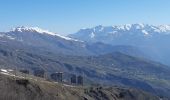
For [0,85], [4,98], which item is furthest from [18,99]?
[0,85]

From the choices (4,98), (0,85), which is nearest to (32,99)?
(0,85)

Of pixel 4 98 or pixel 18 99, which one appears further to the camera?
pixel 18 99

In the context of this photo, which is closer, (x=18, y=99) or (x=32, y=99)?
(x=18, y=99)

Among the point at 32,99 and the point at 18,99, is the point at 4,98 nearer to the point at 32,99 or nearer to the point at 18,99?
the point at 18,99

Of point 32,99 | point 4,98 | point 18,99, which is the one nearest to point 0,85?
point 32,99

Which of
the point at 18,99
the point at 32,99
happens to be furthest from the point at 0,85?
the point at 18,99

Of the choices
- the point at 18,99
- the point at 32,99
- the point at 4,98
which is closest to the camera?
the point at 4,98

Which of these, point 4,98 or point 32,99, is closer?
point 4,98

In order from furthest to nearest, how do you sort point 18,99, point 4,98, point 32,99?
point 32,99 → point 18,99 → point 4,98
